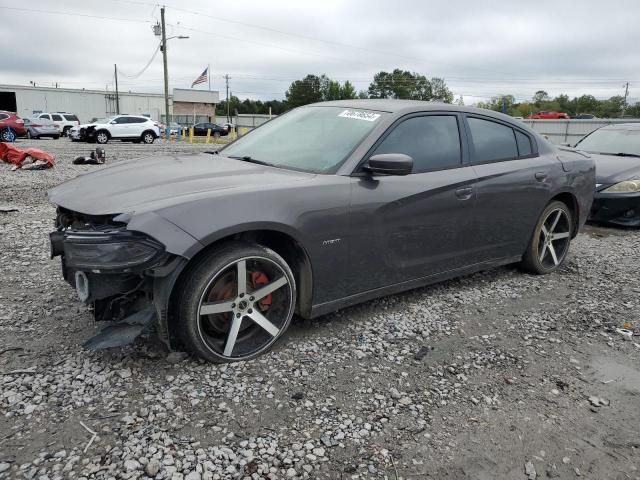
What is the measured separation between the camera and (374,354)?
313 centimetres

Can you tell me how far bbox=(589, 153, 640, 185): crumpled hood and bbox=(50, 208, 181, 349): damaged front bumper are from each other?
6572mm

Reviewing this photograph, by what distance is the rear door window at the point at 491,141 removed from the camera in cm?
409

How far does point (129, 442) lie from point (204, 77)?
40075 mm

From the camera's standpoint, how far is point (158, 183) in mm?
2977

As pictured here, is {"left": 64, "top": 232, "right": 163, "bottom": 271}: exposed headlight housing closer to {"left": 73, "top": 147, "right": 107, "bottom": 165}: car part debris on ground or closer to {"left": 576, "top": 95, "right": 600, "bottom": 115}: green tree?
{"left": 73, "top": 147, "right": 107, "bottom": 165}: car part debris on ground

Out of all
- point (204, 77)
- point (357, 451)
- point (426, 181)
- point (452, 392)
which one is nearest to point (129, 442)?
point (357, 451)

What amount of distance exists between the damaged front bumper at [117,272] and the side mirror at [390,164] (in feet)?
4.50

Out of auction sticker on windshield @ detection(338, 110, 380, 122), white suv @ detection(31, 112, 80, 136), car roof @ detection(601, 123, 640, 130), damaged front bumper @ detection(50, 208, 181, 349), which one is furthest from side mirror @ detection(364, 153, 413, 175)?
white suv @ detection(31, 112, 80, 136)

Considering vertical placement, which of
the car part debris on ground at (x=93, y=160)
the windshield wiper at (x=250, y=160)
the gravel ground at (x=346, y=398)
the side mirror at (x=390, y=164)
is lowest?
the gravel ground at (x=346, y=398)

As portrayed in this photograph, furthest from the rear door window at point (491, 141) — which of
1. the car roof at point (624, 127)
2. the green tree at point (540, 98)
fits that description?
the green tree at point (540, 98)

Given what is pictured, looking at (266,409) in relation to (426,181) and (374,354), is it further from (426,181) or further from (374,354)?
(426,181)

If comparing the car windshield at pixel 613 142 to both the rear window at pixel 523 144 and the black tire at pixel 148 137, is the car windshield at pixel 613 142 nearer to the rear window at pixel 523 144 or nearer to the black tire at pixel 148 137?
the rear window at pixel 523 144

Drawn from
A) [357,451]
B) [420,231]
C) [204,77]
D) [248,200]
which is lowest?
[357,451]

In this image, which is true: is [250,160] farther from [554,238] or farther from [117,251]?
[554,238]
